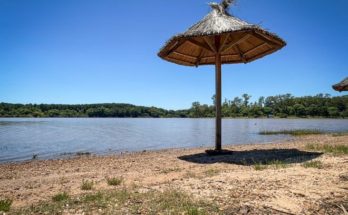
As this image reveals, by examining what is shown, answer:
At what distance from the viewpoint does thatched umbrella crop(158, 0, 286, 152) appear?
11062mm

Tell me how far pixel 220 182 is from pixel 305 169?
8.73ft

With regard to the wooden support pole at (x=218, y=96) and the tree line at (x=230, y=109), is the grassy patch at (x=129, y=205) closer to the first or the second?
the wooden support pole at (x=218, y=96)

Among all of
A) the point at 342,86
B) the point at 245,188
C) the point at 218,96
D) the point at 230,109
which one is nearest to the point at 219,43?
the point at 218,96

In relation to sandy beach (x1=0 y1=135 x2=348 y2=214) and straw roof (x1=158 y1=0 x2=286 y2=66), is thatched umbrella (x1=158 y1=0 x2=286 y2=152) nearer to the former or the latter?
straw roof (x1=158 y1=0 x2=286 y2=66)

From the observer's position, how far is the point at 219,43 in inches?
494

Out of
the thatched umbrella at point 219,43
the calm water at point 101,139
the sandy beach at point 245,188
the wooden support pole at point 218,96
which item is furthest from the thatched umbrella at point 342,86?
the calm water at point 101,139

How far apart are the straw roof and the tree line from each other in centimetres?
12715

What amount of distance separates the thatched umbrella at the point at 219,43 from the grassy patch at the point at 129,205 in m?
6.95

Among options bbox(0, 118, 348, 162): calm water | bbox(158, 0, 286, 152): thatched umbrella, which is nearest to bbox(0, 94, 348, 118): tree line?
bbox(0, 118, 348, 162): calm water


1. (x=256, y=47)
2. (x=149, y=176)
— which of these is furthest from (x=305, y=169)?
(x=256, y=47)

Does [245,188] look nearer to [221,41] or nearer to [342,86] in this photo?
[221,41]

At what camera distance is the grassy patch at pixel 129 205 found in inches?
187

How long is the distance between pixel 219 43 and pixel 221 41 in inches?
62.4

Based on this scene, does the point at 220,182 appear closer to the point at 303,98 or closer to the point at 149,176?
the point at 149,176
